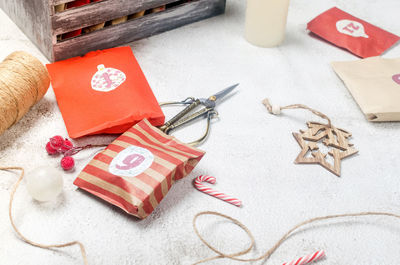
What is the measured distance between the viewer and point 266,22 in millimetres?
1120

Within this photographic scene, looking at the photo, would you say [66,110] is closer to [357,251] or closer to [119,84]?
[119,84]

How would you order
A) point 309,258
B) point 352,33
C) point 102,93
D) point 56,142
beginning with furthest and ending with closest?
1. point 352,33
2. point 102,93
3. point 56,142
4. point 309,258

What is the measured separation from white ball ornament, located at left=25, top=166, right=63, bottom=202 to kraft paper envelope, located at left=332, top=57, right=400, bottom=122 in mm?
611

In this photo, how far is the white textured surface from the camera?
72cm

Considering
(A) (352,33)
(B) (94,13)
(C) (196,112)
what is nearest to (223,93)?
(C) (196,112)

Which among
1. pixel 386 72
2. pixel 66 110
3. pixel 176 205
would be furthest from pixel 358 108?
pixel 66 110

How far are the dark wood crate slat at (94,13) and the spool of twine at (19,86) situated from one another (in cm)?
13

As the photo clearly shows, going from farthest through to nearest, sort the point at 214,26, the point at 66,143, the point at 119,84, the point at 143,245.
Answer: the point at 214,26
the point at 119,84
the point at 66,143
the point at 143,245

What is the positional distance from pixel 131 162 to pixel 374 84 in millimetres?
562

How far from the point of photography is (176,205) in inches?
30.7

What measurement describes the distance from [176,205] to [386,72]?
584 mm

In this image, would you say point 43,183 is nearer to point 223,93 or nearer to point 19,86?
point 19,86

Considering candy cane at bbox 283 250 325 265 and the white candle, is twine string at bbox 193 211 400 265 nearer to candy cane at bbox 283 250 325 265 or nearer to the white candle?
candy cane at bbox 283 250 325 265

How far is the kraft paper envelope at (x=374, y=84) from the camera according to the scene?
0.98 meters
